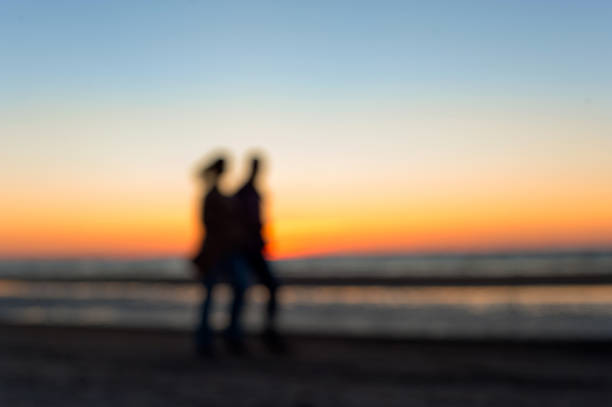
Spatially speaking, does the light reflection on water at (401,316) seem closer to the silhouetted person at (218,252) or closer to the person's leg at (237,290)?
the person's leg at (237,290)

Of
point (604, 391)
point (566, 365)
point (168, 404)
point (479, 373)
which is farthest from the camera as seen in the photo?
point (566, 365)

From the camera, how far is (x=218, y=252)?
6562mm

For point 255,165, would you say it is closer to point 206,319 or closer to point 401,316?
point 206,319

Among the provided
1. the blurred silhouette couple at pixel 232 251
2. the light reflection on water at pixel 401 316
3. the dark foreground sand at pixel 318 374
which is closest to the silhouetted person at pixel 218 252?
the blurred silhouette couple at pixel 232 251

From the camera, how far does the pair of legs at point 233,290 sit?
6.59 m

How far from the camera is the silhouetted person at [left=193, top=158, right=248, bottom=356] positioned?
21.6ft

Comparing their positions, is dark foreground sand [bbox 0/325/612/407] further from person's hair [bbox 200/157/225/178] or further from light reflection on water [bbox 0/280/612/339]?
person's hair [bbox 200/157/225/178]

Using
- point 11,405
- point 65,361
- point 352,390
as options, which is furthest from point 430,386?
point 65,361

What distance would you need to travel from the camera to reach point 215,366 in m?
5.98

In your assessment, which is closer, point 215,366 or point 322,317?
point 215,366

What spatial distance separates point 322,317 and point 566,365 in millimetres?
6158

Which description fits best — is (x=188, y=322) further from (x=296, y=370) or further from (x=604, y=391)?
(x=604, y=391)

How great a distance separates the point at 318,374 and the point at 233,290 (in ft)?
5.24

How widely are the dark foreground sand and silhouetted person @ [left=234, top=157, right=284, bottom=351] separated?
34 cm
